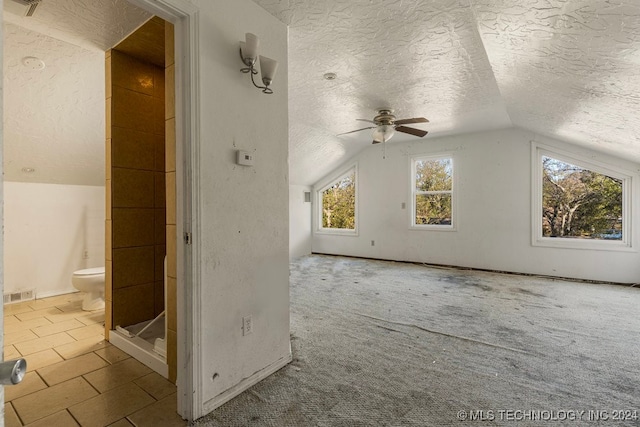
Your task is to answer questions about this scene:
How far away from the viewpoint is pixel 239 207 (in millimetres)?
1732

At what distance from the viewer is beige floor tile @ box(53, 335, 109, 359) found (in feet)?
7.07

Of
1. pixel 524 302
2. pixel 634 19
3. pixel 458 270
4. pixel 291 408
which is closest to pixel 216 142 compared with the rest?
pixel 291 408

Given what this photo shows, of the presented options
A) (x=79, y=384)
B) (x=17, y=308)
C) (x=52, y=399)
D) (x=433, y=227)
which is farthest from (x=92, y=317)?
(x=433, y=227)

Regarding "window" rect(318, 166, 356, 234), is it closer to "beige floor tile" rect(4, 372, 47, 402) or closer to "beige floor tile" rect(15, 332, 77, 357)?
"beige floor tile" rect(15, 332, 77, 357)

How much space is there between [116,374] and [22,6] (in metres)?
2.18

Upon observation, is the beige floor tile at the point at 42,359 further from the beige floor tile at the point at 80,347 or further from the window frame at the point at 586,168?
the window frame at the point at 586,168

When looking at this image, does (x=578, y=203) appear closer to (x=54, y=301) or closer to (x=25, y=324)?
(x=25, y=324)

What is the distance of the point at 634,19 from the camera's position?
1.52 metres

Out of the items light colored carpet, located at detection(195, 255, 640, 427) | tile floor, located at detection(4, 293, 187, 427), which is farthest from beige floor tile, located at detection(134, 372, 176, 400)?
light colored carpet, located at detection(195, 255, 640, 427)

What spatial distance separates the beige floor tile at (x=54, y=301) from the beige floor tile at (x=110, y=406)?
7.02ft

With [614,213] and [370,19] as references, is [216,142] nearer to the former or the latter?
[370,19]

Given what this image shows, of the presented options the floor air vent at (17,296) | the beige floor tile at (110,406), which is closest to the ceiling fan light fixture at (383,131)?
the beige floor tile at (110,406)

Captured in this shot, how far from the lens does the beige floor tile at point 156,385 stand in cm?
173

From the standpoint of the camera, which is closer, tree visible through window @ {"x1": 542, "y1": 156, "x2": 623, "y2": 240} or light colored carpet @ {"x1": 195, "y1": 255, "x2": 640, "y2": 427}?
light colored carpet @ {"x1": 195, "y1": 255, "x2": 640, "y2": 427}
